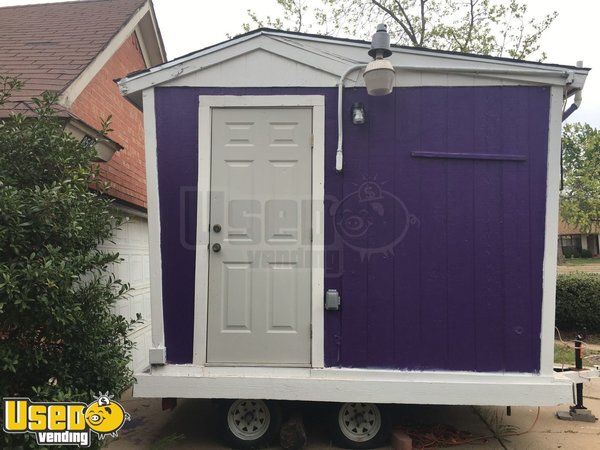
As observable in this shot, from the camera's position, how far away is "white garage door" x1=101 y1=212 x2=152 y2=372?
195 inches

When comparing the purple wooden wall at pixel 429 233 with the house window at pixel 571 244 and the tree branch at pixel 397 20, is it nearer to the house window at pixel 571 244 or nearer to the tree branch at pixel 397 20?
the tree branch at pixel 397 20

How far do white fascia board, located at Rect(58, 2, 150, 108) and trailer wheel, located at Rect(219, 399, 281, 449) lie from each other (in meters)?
3.38

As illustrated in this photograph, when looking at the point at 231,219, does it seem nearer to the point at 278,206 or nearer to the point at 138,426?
the point at 278,206

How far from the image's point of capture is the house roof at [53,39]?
456 centimetres

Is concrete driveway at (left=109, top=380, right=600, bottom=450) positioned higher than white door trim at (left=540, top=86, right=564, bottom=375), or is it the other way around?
white door trim at (left=540, top=86, right=564, bottom=375)

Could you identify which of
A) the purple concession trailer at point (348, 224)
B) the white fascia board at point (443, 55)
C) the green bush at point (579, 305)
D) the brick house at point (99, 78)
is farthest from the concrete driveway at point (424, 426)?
the green bush at point (579, 305)

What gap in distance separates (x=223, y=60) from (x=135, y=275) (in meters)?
3.08

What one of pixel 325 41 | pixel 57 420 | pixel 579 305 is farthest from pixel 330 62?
pixel 579 305

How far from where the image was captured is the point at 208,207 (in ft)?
11.5

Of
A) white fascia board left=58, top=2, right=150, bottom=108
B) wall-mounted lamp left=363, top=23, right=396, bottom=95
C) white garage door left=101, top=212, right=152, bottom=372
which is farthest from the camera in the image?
white garage door left=101, top=212, right=152, bottom=372

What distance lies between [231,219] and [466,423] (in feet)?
9.63

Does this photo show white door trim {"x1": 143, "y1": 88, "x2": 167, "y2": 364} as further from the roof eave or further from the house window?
the house window

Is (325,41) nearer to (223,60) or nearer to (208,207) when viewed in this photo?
(223,60)

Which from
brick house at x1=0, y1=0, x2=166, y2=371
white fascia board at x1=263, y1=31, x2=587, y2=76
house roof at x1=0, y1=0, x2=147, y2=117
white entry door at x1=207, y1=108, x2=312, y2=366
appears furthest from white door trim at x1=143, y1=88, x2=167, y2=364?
white fascia board at x1=263, y1=31, x2=587, y2=76
